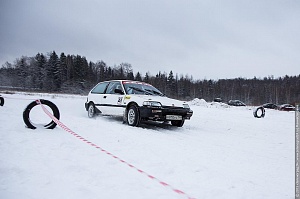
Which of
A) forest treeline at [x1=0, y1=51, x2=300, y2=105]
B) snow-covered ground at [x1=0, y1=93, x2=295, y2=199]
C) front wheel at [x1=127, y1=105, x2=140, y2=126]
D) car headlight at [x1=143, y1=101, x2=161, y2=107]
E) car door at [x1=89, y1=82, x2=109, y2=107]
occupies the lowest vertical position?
snow-covered ground at [x1=0, y1=93, x2=295, y2=199]

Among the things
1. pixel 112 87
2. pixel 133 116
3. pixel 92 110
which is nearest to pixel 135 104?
pixel 133 116

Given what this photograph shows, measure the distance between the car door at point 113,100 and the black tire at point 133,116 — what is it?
1.34ft

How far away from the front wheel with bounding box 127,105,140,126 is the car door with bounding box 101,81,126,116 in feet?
1.42

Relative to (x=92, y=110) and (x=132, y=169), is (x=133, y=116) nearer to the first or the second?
(x=92, y=110)

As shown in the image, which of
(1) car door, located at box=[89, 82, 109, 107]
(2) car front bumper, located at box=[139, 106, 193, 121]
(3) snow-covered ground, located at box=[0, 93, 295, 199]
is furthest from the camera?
(1) car door, located at box=[89, 82, 109, 107]

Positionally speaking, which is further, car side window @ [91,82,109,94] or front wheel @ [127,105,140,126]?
car side window @ [91,82,109,94]

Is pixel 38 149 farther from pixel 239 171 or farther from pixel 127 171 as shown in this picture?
pixel 239 171

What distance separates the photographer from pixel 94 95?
368 inches

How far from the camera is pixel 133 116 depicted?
23.5ft

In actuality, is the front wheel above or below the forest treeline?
below

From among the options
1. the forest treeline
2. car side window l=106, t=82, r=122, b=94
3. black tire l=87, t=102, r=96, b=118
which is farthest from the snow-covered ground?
the forest treeline

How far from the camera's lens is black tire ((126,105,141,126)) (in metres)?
7.00

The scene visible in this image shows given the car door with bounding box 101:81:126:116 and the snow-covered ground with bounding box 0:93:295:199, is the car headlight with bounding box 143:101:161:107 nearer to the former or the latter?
the car door with bounding box 101:81:126:116

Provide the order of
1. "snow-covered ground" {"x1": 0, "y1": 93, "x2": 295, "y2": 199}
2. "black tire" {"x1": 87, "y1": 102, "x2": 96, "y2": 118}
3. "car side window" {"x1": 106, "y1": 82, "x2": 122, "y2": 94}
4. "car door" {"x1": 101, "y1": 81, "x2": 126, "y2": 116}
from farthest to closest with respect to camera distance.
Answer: "black tire" {"x1": 87, "y1": 102, "x2": 96, "y2": 118}, "car side window" {"x1": 106, "y1": 82, "x2": 122, "y2": 94}, "car door" {"x1": 101, "y1": 81, "x2": 126, "y2": 116}, "snow-covered ground" {"x1": 0, "y1": 93, "x2": 295, "y2": 199}
